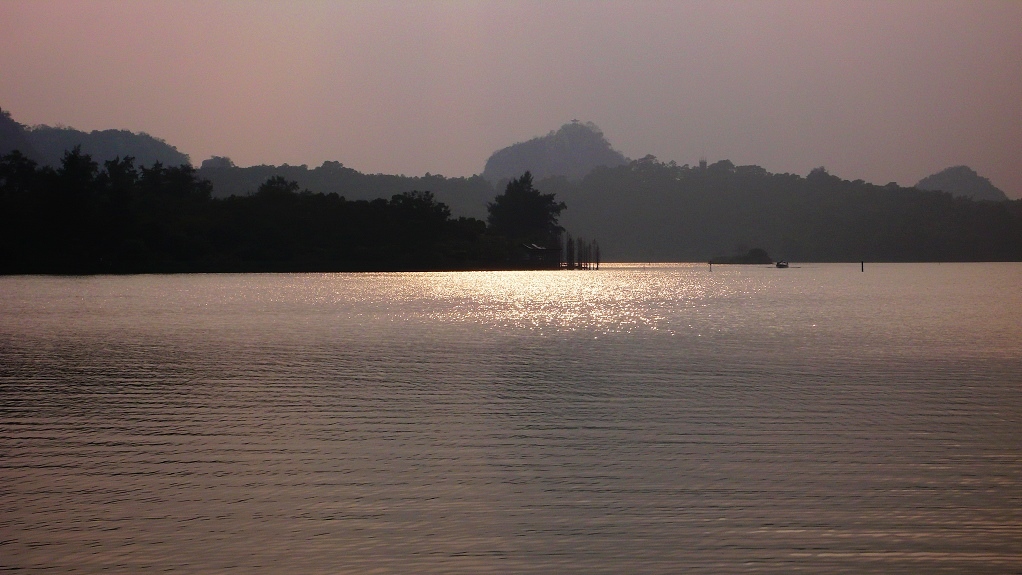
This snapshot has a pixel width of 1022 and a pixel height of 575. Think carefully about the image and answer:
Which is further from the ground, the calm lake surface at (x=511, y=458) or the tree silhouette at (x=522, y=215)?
the tree silhouette at (x=522, y=215)

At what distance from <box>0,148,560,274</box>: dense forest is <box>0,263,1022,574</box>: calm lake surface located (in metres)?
98.2

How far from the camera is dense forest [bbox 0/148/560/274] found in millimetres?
123500

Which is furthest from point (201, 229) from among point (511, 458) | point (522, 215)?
point (511, 458)

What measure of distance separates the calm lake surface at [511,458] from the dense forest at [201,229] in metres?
98.2

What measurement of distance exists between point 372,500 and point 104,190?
456 feet

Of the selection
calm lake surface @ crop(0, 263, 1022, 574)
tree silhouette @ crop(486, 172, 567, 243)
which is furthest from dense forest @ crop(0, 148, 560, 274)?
calm lake surface @ crop(0, 263, 1022, 574)

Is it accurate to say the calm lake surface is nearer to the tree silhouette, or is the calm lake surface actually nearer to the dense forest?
the dense forest

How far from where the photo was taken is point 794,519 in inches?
439

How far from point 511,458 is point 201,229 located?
132203mm

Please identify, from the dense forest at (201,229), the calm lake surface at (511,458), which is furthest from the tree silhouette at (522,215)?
the calm lake surface at (511,458)

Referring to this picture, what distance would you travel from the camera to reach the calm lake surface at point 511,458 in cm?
1005

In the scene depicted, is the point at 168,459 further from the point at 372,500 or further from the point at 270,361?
the point at 270,361

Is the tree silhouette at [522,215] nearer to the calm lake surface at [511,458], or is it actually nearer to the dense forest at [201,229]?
the dense forest at [201,229]

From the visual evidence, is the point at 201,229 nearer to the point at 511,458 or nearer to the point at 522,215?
the point at 522,215
